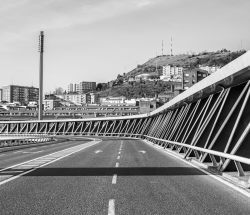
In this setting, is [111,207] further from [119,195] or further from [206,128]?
[206,128]

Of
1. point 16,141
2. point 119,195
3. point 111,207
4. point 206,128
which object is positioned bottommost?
point 16,141

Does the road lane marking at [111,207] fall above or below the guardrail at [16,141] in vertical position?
above

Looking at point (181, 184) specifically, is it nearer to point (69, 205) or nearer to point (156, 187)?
point (156, 187)

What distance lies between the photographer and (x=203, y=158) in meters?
18.0

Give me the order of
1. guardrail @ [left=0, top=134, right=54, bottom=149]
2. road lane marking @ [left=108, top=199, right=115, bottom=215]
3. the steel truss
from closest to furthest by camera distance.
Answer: road lane marking @ [left=108, top=199, right=115, bottom=215], the steel truss, guardrail @ [left=0, top=134, right=54, bottom=149]

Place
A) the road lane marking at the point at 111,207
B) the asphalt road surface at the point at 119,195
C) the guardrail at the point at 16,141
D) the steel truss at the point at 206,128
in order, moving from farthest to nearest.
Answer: the guardrail at the point at 16,141
the steel truss at the point at 206,128
the asphalt road surface at the point at 119,195
the road lane marking at the point at 111,207

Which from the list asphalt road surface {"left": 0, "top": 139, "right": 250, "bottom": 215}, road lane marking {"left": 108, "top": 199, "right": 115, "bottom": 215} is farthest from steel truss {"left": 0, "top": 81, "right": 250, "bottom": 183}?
road lane marking {"left": 108, "top": 199, "right": 115, "bottom": 215}

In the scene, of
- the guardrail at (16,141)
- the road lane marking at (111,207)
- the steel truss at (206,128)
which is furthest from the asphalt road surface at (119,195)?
the guardrail at (16,141)

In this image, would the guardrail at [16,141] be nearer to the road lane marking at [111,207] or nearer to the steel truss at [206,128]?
the steel truss at [206,128]

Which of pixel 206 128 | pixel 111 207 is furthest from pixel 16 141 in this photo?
pixel 111 207

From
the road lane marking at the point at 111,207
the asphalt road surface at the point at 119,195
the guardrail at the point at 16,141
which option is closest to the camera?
the road lane marking at the point at 111,207

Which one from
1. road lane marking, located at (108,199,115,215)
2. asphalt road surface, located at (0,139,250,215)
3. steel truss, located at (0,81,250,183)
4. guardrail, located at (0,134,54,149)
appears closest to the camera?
road lane marking, located at (108,199,115,215)

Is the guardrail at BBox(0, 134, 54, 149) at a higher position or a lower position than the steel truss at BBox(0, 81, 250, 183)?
lower

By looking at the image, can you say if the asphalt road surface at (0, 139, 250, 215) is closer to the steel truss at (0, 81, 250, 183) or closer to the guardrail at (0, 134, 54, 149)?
the steel truss at (0, 81, 250, 183)
